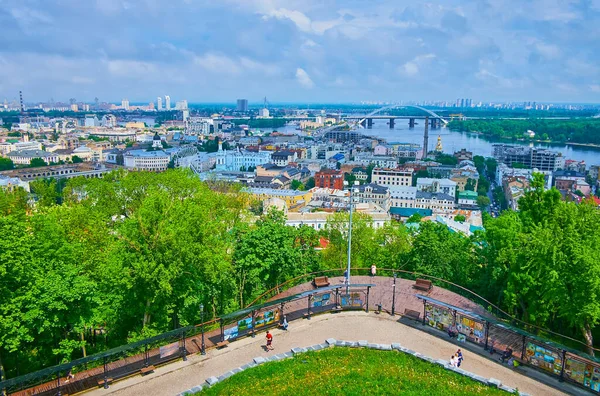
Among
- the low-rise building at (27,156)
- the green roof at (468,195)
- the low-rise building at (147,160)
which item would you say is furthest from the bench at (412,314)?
the low-rise building at (27,156)

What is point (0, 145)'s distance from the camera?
9538 centimetres

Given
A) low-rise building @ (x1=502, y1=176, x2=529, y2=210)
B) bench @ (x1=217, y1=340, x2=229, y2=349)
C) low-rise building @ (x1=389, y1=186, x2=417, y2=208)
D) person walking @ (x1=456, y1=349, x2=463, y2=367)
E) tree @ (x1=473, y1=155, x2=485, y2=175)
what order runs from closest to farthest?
person walking @ (x1=456, y1=349, x2=463, y2=367)
bench @ (x1=217, y1=340, x2=229, y2=349)
low-rise building @ (x1=502, y1=176, x2=529, y2=210)
low-rise building @ (x1=389, y1=186, x2=417, y2=208)
tree @ (x1=473, y1=155, x2=485, y2=175)

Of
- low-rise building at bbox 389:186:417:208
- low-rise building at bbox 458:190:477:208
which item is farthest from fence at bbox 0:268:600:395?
low-rise building at bbox 458:190:477:208

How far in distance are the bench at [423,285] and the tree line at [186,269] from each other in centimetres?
209

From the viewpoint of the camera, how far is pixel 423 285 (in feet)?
45.0

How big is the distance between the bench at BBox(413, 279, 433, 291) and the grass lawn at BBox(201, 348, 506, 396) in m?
3.84

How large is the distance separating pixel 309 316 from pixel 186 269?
3.34 m

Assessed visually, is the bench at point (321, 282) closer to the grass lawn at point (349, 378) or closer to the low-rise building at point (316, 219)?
the grass lawn at point (349, 378)

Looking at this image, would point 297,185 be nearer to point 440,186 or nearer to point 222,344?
point 440,186

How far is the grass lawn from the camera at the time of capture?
28.7 ft

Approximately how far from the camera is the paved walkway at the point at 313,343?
9184 mm

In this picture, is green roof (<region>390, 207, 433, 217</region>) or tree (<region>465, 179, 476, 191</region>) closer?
green roof (<region>390, 207, 433, 217</region>)

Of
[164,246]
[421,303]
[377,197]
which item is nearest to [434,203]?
[377,197]

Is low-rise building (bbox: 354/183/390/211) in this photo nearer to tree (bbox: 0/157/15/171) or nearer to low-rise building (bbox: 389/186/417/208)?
low-rise building (bbox: 389/186/417/208)
